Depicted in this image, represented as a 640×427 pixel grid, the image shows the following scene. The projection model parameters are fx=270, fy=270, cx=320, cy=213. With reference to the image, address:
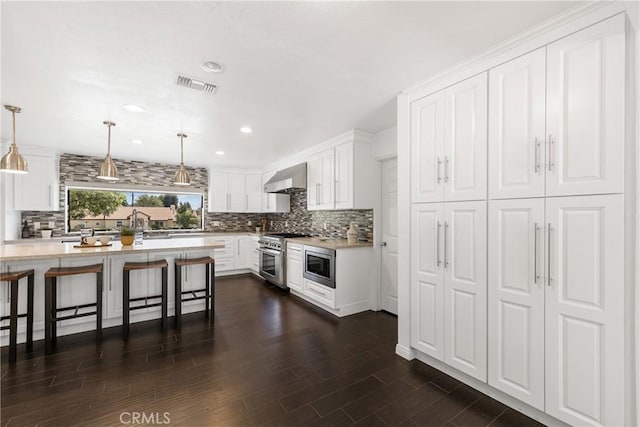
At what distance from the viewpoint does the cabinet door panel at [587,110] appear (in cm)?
148

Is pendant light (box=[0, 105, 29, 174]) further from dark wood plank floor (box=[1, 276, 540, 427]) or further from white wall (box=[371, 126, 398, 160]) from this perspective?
white wall (box=[371, 126, 398, 160])

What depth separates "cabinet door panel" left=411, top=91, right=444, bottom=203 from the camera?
2.35 m

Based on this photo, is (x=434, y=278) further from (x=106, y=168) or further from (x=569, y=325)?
(x=106, y=168)

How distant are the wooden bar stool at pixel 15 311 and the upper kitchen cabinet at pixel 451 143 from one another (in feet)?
12.8

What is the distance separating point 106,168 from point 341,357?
11.8 ft

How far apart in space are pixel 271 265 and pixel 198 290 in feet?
5.45

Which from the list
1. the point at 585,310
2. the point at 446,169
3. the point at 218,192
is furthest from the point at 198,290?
the point at 585,310

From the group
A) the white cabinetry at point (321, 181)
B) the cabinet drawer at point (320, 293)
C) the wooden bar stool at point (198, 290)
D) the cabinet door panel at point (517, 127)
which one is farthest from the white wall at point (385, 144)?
the wooden bar stool at point (198, 290)

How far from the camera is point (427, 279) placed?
2.44 m

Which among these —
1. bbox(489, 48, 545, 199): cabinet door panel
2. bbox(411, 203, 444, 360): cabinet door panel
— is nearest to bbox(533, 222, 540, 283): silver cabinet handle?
bbox(489, 48, 545, 199): cabinet door panel

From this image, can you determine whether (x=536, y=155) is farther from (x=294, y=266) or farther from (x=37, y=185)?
(x=37, y=185)

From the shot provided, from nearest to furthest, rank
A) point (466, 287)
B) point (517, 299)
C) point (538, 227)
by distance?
1. point (538, 227)
2. point (517, 299)
3. point (466, 287)

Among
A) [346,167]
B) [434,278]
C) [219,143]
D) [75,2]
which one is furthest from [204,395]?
[219,143]

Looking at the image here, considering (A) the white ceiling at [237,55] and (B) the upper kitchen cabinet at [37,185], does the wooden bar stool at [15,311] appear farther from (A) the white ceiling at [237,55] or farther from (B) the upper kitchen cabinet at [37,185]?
(B) the upper kitchen cabinet at [37,185]
